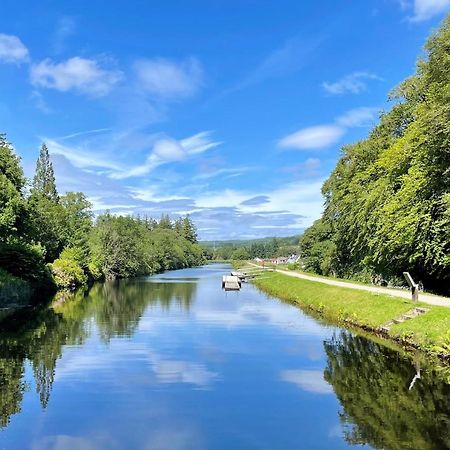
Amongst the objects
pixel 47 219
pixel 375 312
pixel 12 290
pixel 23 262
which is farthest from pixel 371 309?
pixel 47 219

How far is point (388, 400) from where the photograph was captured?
51.1ft

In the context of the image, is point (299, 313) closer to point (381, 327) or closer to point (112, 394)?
point (381, 327)

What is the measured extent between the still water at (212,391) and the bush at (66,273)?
121 ft

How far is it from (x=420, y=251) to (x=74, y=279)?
51666 millimetres

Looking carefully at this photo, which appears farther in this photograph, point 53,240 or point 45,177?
point 45,177

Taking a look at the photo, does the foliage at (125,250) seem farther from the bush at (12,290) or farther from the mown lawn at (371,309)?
the mown lawn at (371,309)

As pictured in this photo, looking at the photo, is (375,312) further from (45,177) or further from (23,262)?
(45,177)

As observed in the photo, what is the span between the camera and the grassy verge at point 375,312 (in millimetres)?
21406

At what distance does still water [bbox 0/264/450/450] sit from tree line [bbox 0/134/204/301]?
23349 mm

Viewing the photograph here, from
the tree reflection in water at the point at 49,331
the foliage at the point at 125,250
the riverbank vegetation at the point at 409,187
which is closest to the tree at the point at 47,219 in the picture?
the foliage at the point at 125,250

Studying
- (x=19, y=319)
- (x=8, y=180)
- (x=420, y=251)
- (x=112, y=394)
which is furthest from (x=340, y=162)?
(x=112, y=394)

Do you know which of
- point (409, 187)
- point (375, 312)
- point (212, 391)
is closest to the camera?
point (212, 391)

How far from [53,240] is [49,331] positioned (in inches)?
1848

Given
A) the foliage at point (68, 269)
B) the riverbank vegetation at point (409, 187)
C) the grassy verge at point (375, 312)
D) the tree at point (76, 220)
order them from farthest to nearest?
the tree at point (76, 220) → the foliage at point (68, 269) → the riverbank vegetation at point (409, 187) → the grassy verge at point (375, 312)
